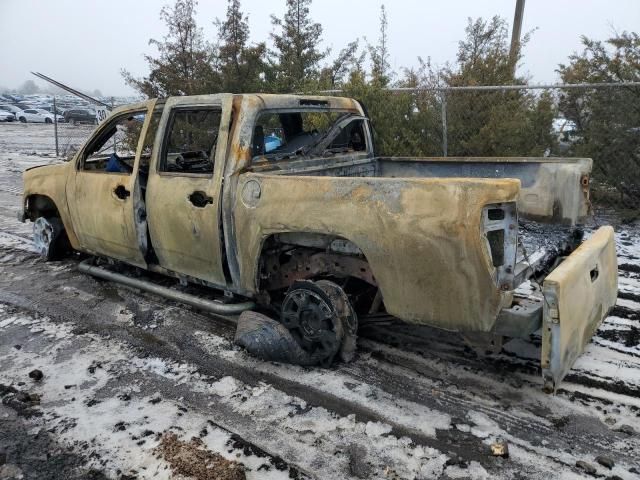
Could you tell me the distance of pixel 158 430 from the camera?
111 inches

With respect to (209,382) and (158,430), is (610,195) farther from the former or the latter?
(158,430)

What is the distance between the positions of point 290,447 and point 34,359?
2.13 meters

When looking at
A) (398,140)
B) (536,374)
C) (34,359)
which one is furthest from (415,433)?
(398,140)

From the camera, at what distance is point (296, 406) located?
120 inches

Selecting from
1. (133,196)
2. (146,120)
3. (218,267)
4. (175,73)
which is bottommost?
(218,267)

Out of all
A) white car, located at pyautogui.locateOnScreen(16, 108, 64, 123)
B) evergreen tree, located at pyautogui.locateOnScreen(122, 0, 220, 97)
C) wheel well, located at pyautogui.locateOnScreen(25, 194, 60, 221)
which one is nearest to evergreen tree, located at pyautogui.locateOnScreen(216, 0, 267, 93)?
evergreen tree, located at pyautogui.locateOnScreen(122, 0, 220, 97)

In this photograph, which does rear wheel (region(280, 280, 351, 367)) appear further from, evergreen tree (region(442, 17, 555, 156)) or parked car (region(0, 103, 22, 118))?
parked car (region(0, 103, 22, 118))

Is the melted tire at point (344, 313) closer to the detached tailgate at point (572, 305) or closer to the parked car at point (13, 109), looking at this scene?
the detached tailgate at point (572, 305)

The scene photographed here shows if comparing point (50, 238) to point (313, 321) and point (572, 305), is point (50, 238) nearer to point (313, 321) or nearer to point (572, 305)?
point (313, 321)

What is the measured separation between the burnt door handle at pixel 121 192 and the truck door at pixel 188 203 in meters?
0.33

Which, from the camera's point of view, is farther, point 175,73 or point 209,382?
point 175,73

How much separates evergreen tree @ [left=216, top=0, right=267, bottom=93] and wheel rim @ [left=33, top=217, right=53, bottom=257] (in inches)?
232

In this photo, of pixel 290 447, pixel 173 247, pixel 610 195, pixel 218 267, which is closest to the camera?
pixel 290 447

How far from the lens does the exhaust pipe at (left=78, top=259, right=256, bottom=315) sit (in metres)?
3.96
